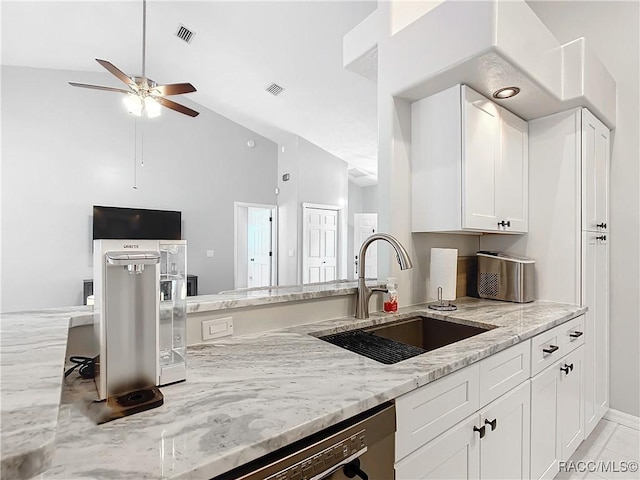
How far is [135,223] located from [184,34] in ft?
8.90

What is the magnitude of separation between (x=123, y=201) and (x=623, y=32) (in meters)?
5.82

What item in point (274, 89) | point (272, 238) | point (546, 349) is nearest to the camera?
point (546, 349)

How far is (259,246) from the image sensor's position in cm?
693

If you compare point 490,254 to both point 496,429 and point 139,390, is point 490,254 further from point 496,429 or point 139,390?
point 139,390

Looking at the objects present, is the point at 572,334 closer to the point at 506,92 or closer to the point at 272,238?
the point at 506,92

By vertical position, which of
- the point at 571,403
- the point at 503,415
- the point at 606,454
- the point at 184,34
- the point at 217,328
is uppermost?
the point at 184,34

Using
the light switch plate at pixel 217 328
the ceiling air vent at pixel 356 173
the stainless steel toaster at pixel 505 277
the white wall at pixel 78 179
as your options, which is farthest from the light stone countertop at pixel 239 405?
the ceiling air vent at pixel 356 173

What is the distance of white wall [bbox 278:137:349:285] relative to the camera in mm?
6129

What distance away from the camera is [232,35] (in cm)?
390

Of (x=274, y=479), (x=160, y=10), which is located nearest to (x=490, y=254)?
(x=274, y=479)

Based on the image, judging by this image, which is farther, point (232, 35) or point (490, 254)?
point (232, 35)

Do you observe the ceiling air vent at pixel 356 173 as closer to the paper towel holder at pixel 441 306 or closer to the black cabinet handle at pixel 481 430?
the paper towel holder at pixel 441 306

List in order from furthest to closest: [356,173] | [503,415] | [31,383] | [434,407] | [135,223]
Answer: [356,173], [135,223], [503,415], [434,407], [31,383]

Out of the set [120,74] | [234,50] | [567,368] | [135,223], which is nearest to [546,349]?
[567,368]
